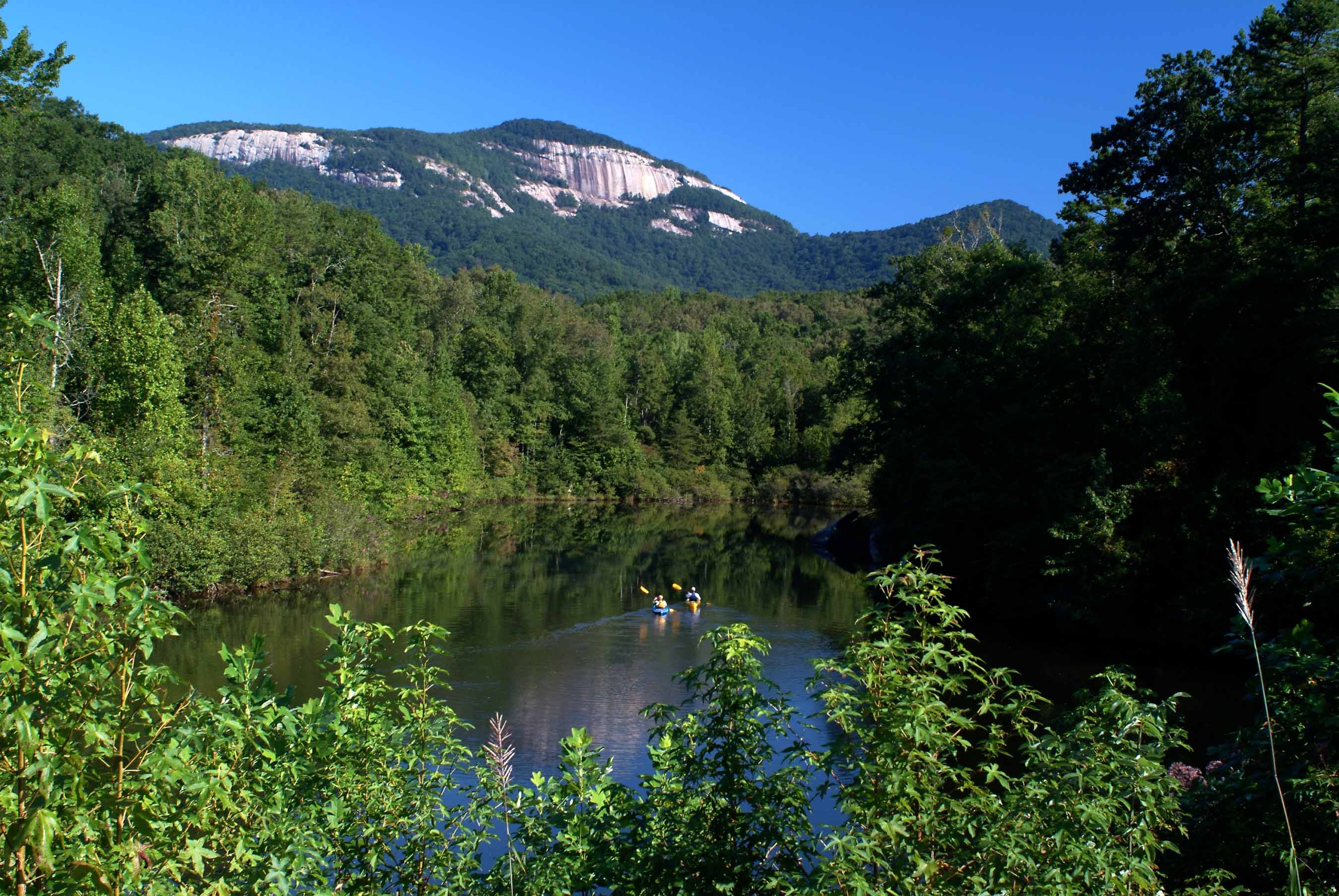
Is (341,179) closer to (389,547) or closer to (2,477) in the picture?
(389,547)

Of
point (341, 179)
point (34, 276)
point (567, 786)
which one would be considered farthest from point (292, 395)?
point (341, 179)

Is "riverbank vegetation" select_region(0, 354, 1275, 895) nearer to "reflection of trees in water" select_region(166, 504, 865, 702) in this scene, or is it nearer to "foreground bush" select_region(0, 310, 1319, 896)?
"foreground bush" select_region(0, 310, 1319, 896)

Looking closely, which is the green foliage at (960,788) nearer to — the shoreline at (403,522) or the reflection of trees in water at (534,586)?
Answer: the shoreline at (403,522)

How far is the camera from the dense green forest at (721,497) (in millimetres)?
3930

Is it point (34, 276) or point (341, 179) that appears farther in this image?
point (341, 179)

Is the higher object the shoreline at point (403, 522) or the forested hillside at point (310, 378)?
the forested hillside at point (310, 378)

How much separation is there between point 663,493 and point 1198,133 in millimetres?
51978

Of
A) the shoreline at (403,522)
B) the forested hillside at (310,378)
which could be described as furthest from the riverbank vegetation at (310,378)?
the shoreline at (403,522)

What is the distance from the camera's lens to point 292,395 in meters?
38.7

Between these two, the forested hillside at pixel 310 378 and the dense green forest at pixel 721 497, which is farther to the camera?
the forested hillside at pixel 310 378

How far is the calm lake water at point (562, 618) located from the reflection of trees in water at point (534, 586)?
0.09m

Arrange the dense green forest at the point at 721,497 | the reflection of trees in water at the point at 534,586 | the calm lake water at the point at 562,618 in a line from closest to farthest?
1. the dense green forest at the point at 721,497
2. the calm lake water at the point at 562,618
3. the reflection of trees in water at the point at 534,586

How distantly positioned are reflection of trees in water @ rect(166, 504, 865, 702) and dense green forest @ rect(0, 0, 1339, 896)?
241 centimetres

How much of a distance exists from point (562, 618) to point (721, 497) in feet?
159
